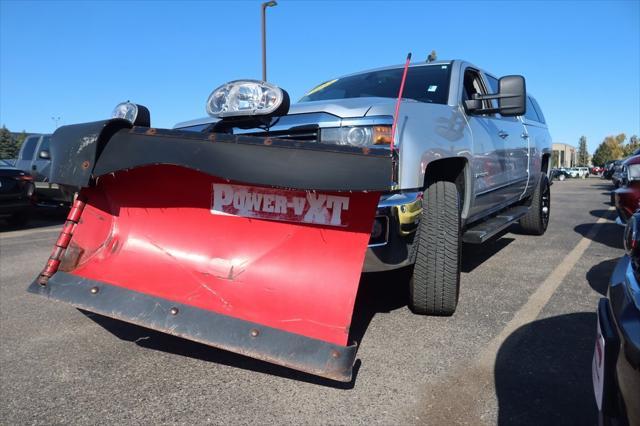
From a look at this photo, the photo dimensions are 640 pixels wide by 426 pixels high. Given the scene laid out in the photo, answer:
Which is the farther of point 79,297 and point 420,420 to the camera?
point 79,297

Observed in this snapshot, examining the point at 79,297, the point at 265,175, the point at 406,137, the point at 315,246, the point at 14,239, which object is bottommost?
the point at 14,239

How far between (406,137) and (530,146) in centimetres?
386

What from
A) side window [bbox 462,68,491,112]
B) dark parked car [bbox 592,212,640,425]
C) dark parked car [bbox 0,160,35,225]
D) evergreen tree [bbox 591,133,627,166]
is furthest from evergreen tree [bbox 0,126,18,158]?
evergreen tree [bbox 591,133,627,166]

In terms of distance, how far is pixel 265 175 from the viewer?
214 cm

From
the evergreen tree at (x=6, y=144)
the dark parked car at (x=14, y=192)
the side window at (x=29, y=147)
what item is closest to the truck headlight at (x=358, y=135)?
the dark parked car at (x=14, y=192)

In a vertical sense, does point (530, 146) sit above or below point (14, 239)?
above

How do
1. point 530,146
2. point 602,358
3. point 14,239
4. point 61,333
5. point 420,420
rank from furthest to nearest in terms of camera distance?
point 14,239 → point 530,146 → point 61,333 → point 420,420 → point 602,358

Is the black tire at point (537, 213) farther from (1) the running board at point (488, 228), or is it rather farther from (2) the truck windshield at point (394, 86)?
(2) the truck windshield at point (394, 86)

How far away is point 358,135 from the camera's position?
2.67 meters

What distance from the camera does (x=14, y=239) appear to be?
291 inches

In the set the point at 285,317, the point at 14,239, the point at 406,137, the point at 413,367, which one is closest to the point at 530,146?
the point at 406,137

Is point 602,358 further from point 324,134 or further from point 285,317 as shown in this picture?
point 324,134

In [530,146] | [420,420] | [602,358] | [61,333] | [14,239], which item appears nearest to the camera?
[602,358]

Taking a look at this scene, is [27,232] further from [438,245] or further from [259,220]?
[438,245]
